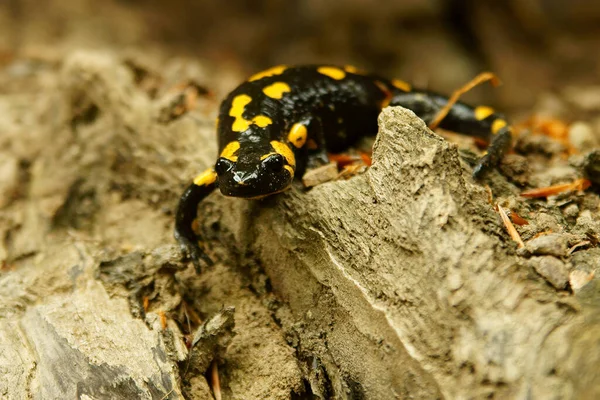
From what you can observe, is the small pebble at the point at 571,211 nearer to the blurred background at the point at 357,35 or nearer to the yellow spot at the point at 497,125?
the yellow spot at the point at 497,125

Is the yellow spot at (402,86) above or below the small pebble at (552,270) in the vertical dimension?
above

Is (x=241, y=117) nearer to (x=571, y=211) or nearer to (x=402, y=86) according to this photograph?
(x=402, y=86)

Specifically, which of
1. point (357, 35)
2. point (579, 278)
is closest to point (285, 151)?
point (579, 278)

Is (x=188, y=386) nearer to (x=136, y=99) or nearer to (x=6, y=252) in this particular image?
(x=6, y=252)

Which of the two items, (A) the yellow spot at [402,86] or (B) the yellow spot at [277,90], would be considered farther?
(A) the yellow spot at [402,86]

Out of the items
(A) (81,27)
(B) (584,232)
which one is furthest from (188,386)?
(A) (81,27)

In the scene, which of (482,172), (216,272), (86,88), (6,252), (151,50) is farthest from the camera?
(151,50)

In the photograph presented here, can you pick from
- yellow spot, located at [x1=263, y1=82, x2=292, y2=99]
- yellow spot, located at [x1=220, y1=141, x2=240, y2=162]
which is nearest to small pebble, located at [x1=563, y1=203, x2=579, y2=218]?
yellow spot, located at [x1=220, y1=141, x2=240, y2=162]

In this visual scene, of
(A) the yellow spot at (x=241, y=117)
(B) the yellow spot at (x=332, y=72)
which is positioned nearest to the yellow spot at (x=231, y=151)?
(A) the yellow spot at (x=241, y=117)
